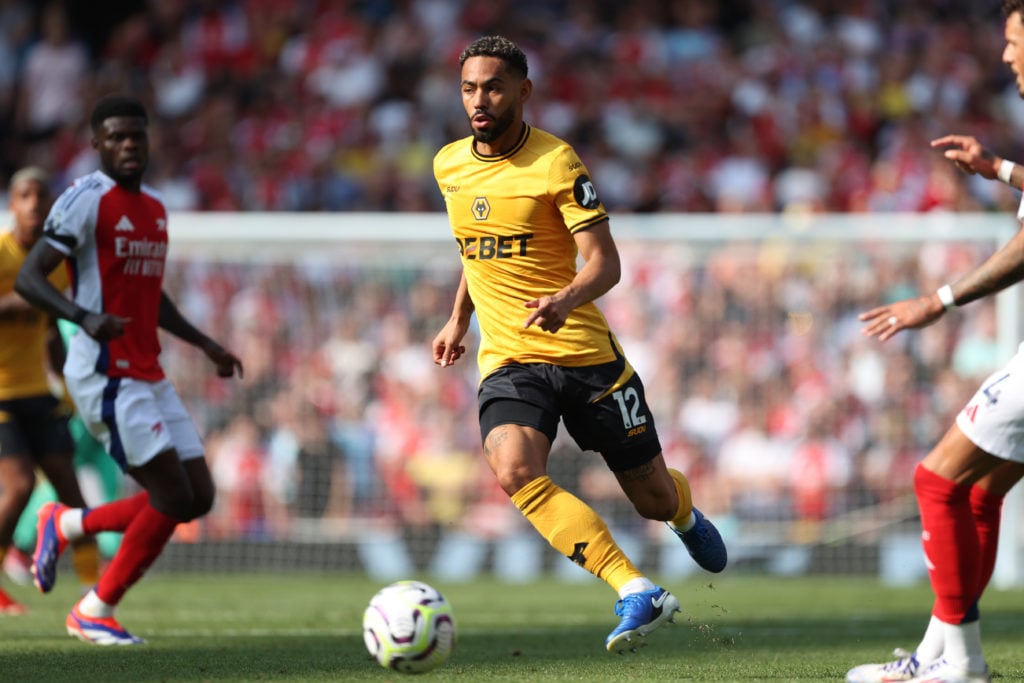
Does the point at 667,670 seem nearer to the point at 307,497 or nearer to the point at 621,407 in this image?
the point at 621,407

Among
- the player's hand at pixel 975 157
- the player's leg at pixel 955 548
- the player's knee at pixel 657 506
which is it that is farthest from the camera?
the player's knee at pixel 657 506

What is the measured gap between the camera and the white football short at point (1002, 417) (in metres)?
5.52

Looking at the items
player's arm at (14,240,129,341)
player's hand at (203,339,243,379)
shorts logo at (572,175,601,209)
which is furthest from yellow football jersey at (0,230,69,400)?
shorts logo at (572,175,601,209)

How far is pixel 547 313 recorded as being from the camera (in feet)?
19.9

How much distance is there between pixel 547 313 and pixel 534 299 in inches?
21.3

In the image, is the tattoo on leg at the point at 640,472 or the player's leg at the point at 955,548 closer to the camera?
the player's leg at the point at 955,548

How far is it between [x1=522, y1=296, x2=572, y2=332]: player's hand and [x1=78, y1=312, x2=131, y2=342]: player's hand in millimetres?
2305

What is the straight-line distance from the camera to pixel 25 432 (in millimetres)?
10203

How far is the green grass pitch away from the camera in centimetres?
678

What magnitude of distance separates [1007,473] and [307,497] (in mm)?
9757

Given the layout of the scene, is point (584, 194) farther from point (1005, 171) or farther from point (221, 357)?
point (221, 357)

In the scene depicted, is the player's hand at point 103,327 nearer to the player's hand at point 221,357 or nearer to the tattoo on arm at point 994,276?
the player's hand at point 221,357

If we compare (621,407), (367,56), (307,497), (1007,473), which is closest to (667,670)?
(621,407)

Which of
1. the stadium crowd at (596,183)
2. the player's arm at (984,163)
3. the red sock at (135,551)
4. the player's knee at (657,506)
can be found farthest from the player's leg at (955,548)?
the stadium crowd at (596,183)
